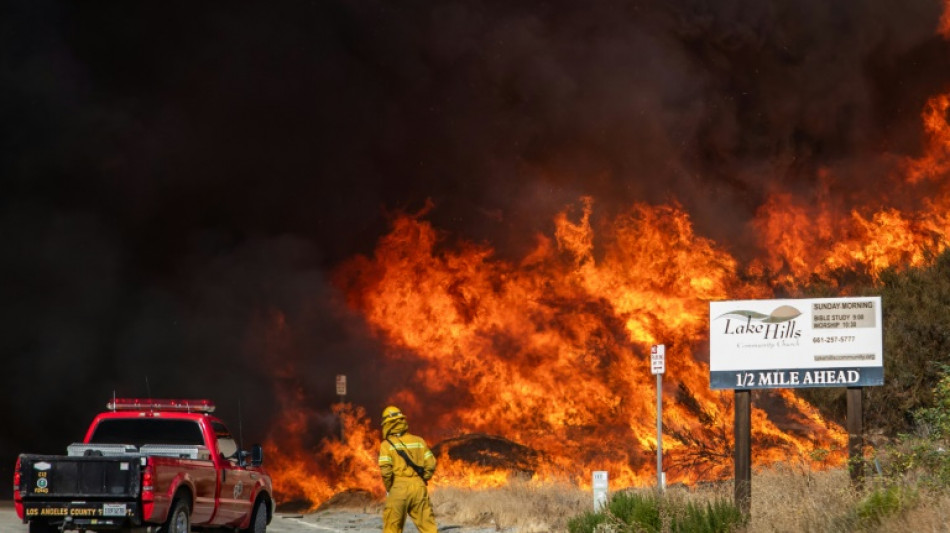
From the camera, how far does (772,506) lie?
1448 cm

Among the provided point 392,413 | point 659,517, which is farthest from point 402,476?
point 659,517

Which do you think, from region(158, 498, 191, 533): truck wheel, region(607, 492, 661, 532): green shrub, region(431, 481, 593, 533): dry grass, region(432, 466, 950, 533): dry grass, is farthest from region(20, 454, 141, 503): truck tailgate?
region(431, 481, 593, 533): dry grass

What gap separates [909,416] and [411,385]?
663 inches

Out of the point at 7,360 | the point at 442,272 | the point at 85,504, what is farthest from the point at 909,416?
the point at 7,360

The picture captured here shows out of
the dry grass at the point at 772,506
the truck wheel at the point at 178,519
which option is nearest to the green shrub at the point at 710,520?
the dry grass at the point at 772,506

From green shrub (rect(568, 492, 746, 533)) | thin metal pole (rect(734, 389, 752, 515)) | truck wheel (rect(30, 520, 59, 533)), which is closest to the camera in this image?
green shrub (rect(568, 492, 746, 533))

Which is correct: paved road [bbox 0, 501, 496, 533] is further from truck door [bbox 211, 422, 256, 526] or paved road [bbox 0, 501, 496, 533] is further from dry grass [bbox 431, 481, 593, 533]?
truck door [bbox 211, 422, 256, 526]

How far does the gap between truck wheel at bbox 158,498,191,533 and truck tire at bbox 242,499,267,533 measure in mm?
2597

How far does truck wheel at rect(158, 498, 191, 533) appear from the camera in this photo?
48.4 ft

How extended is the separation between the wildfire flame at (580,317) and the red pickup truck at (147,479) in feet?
42.9

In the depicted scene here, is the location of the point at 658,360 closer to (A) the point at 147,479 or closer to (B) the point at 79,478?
(A) the point at 147,479

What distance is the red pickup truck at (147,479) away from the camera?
46.5ft

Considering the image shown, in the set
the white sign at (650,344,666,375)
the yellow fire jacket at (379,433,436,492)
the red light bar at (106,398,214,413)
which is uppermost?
the white sign at (650,344,666,375)

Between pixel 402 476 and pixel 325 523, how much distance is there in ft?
38.5
